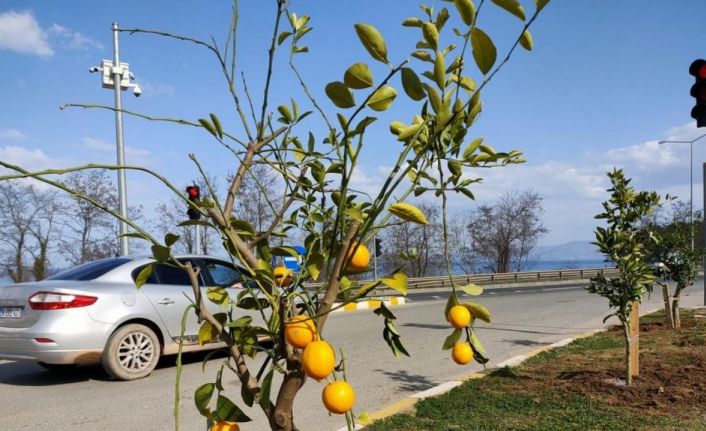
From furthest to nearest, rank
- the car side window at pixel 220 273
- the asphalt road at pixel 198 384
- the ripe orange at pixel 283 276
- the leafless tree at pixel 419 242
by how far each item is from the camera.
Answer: the leafless tree at pixel 419 242, the car side window at pixel 220 273, the asphalt road at pixel 198 384, the ripe orange at pixel 283 276

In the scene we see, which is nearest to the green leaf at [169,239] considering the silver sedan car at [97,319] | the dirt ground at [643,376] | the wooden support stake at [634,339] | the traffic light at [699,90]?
the dirt ground at [643,376]

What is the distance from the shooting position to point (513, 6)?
0.93 m

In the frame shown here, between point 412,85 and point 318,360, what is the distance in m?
0.56

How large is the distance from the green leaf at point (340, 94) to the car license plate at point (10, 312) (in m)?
6.06

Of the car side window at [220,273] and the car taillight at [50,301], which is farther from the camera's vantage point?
the car side window at [220,273]

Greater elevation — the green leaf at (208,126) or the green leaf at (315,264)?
the green leaf at (208,126)

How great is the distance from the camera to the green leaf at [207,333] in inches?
49.7

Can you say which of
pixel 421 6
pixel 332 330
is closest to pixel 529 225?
pixel 332 330

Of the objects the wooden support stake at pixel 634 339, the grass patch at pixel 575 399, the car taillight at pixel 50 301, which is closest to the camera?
the grass patch at pixel 575 399

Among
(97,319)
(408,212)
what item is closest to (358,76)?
(408,212)

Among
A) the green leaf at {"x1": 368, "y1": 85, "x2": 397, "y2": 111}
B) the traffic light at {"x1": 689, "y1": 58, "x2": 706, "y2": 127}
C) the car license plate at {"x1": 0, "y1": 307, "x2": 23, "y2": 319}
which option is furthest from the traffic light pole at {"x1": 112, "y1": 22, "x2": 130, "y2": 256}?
the green leaf at {"x1": 368, "y1": 85, "x2": 397, "y2": 111}

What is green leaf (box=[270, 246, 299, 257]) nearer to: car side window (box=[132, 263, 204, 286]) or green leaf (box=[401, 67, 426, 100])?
green leaf (box=[401, 67, 426, 100])

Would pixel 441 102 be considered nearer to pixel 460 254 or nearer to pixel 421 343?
pixel 421 343

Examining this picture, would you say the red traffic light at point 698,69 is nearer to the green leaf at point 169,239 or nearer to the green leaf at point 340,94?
the green leaf at point 340,94
